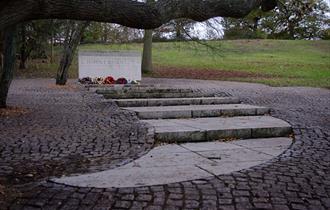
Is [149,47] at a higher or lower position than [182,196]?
higher

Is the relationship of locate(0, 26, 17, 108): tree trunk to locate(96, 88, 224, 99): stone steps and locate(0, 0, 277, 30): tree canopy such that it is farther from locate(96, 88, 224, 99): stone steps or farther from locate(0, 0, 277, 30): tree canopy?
locate(0, 0, 277, 30): tree canopy

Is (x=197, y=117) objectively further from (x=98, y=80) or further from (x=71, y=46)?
(x=71, y=46)

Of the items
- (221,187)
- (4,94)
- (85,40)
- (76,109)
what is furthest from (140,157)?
(85,40)

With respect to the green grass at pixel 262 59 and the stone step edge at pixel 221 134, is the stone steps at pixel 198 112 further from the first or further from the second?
the green grass at pixel 262 59

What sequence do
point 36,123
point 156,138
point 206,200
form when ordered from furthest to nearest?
point 36,123 < point 156,138 < point 206,200

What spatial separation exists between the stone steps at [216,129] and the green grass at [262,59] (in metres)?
11.1

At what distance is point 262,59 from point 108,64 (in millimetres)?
18740

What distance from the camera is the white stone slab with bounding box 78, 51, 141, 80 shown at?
17.2m

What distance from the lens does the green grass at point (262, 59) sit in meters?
23.1

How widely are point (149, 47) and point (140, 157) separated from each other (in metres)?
19.5

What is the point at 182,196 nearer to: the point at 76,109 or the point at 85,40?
the point at 76,109

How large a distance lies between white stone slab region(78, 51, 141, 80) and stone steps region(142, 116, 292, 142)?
29.4 ft

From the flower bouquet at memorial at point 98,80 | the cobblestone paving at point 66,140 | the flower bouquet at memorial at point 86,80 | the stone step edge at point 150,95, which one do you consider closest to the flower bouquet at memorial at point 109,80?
the flower bouquet at memorial at point 98,80

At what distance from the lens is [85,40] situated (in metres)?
32.9
